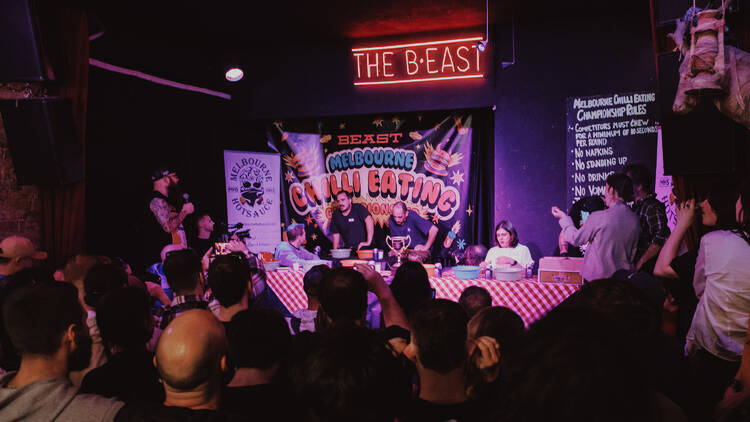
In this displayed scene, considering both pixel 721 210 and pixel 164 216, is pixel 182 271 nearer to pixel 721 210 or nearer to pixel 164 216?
pixel 721 210

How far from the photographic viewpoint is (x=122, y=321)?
2.01m

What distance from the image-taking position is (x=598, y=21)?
5844 mm

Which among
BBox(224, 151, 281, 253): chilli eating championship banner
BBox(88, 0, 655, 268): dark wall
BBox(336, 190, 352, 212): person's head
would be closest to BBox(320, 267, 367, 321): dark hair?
BBox(88, 0, 655, 268): dark wall

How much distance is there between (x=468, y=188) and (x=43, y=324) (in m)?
5.64

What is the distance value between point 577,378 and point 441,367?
844 mm

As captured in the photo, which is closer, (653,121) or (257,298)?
(257,298)

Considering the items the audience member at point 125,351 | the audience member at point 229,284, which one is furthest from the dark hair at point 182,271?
the audience member at point 125,351

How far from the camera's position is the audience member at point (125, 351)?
1.88m

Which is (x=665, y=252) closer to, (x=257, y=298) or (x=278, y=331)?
(x=278, y=331)

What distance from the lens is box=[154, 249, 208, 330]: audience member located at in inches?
104

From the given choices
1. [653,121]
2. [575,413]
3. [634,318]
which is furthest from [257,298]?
[653,121]

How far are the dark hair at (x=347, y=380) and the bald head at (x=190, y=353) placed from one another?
34 cm

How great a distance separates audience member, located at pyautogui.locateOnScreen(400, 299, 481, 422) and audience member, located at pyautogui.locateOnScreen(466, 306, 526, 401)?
0.06 meters

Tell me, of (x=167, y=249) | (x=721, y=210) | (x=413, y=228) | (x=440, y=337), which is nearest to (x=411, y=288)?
(x=440, y=337)
